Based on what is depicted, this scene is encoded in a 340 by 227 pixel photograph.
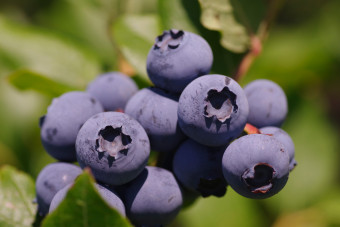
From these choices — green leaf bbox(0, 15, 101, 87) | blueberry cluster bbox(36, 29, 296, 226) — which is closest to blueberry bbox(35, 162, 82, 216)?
blueberry cluster bbox(36, 29, 296, 226)

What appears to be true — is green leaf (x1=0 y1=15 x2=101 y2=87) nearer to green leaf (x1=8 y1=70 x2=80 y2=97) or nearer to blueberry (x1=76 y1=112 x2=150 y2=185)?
green leaf (x1=8 y1=70 x2=80 y2=97)

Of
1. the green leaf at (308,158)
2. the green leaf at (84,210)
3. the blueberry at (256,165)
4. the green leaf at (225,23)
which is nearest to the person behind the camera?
the green leaf at (84,210)

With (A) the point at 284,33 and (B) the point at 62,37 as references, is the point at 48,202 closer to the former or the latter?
(B) the point at 62,37

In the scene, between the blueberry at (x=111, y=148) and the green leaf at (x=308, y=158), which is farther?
the green leaf at (x=308, y=158)

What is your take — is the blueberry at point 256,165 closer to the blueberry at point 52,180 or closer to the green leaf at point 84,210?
the green leaf at point 84,210

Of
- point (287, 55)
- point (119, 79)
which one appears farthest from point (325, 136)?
point (119, 79)

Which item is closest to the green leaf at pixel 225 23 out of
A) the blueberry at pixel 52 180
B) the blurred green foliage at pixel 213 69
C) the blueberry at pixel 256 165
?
the blurred green foliage at pixel 213 69
